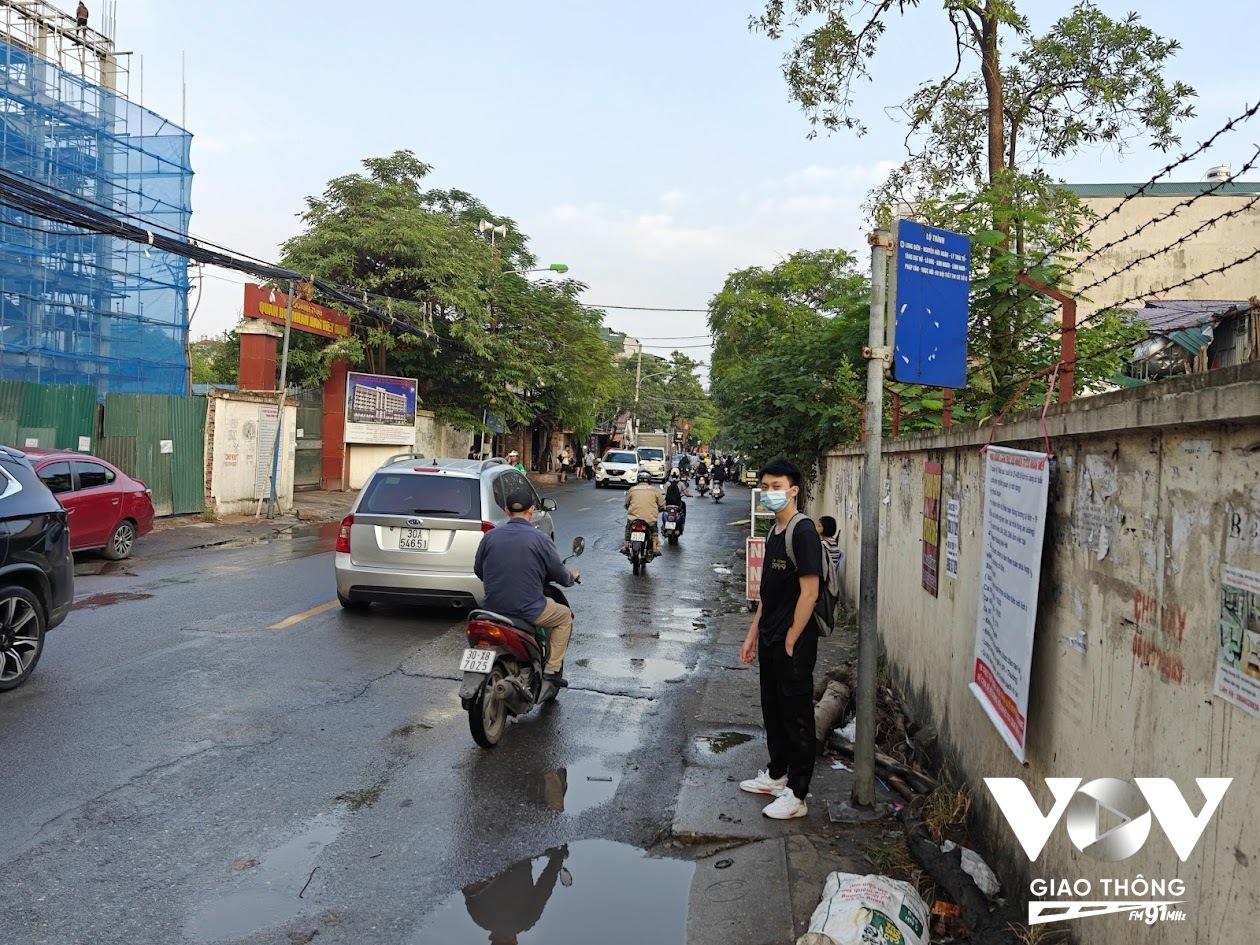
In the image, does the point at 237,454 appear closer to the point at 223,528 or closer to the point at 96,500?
the point at 223,528

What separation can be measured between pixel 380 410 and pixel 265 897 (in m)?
27.2

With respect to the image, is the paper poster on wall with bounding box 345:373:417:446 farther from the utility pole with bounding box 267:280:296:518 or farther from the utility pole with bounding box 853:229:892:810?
the utility pole with bounding box 853:229:892:810

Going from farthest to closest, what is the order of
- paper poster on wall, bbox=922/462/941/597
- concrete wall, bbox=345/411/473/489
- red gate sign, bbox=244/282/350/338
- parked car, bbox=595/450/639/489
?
parked car, bbox=595/450/639/489
concrete wall, bbox=345/411/473/489
red gate sign, bbox=244/282/350/338
paper poster on wall, bbox=922/462/941/597

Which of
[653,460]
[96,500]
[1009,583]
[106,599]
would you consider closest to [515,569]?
[1009,583]

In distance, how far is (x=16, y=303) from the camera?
2283 cm

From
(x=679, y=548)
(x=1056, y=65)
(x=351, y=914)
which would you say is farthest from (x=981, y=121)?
(x=351, y=914)

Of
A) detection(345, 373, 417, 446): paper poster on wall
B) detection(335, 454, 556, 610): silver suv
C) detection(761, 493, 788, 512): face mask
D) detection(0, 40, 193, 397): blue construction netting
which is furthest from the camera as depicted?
detection(345, 373, 417, 446): paper poster on wall

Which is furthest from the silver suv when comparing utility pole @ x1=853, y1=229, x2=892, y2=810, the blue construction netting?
the blue construction netting

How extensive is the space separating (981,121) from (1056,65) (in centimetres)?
134

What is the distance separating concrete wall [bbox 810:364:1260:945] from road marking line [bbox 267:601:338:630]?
6.72 metres

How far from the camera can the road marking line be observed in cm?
938

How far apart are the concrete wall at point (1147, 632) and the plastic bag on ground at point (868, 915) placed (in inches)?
19.9

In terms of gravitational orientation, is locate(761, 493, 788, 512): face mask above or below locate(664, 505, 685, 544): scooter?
above

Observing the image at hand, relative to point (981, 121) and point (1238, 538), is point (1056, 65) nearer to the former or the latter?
point (981, 121)
